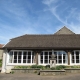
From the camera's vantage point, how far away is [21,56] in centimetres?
2167

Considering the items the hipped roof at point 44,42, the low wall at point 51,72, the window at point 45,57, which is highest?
the hipped roof at point 44,42

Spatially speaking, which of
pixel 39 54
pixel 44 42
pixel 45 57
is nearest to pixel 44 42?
pixel 44 42

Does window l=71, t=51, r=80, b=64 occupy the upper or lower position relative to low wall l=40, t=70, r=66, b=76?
upper

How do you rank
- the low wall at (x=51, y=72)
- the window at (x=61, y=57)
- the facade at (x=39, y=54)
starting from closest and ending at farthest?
the low wall at (x=51, y=72) < the facade at (x=39, y=54) < the window at (x=61, y=57)

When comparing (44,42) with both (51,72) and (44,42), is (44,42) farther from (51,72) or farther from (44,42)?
(51,72)

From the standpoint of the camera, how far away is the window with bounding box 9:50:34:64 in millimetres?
21609

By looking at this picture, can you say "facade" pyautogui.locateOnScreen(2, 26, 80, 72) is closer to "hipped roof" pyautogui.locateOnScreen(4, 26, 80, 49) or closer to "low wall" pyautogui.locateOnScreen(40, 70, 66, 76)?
"hipped roof" pyautogui.locateOnScreen(4, 26, 80, 49)

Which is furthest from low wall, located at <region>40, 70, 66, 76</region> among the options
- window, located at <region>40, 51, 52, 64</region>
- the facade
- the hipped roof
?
the hipped roof

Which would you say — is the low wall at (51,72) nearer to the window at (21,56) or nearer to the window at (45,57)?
the window at (45,57)

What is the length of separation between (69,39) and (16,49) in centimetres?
899

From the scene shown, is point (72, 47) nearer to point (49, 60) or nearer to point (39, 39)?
point (49, 60)

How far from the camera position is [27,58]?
2164 centimetres

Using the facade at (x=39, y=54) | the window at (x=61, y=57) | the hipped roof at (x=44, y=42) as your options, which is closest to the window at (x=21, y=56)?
the facade at (x=39, y=54)

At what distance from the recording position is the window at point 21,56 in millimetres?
21609
